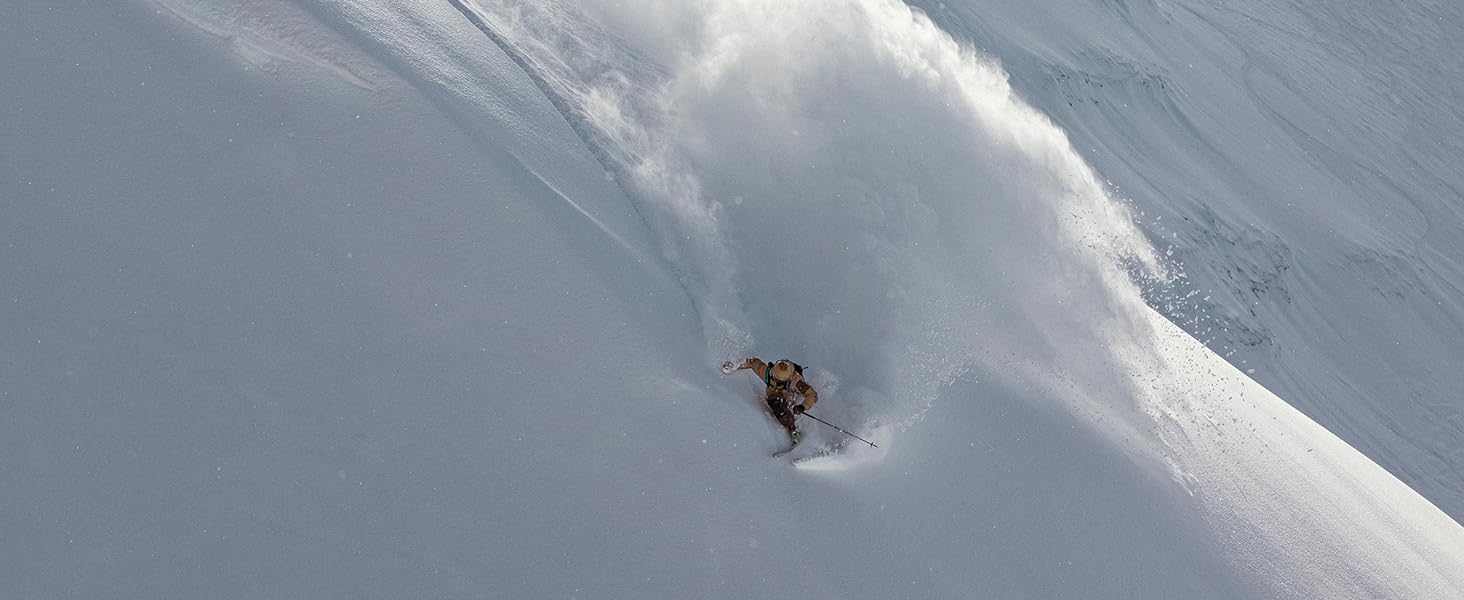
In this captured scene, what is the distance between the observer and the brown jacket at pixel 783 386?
5898mm

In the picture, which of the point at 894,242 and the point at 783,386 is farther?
the point at 894,242

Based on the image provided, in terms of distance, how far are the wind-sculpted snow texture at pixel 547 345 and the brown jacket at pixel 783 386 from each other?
0.18 metres

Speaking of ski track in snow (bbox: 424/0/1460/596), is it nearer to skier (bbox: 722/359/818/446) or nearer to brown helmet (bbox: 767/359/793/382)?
skier (bbox: 722/359/818/446)

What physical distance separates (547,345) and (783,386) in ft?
4.85

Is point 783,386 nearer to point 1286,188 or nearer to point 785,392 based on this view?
point 785,392

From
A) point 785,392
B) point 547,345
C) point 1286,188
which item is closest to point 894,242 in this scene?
point 785,392

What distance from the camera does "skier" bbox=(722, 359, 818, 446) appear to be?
588cm

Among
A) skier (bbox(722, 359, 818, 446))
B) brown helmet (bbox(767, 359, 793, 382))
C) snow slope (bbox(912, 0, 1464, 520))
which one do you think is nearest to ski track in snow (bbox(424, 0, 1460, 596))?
skier (bbox(722, 359, 818, 446))

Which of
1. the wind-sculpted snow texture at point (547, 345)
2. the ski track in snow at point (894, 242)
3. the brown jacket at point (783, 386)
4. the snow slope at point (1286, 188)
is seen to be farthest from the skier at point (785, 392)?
the snow slope at point (1286, 188)

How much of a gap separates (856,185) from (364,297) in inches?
166

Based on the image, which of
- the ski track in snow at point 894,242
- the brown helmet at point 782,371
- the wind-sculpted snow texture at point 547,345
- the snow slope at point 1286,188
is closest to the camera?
the wind-sculpted snow texture at point 547,345

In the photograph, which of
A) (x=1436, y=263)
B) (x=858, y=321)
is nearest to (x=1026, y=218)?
(x=858, y=321)

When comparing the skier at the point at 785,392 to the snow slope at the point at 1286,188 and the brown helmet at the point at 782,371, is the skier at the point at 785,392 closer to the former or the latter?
the brown helmet at the point at 782,371

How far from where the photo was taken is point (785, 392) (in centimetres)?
592
